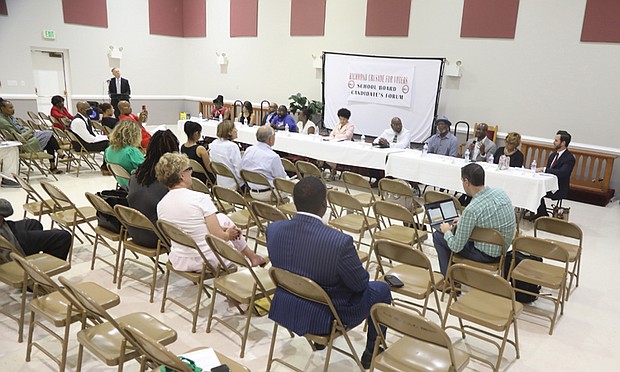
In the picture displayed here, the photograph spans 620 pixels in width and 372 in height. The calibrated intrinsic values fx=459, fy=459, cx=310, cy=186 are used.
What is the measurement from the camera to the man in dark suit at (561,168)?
6172 mm

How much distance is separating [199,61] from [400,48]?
23.8ft

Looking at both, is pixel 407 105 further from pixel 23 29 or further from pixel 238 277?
pixel 23 29

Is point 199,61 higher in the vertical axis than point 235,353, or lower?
higher

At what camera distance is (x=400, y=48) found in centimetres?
999

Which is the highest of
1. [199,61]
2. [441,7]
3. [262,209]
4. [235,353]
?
[441,7]

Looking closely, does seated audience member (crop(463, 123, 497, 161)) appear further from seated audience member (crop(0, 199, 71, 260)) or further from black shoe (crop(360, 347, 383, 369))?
seated audience member (crop(0, 199, 71, 260))

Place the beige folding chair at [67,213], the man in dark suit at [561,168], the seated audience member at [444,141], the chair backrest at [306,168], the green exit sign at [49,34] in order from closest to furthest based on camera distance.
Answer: the beige folding chair at [67,213] < the chair backrest at [306,168] < the man in dark suit at [561,168] < the seated audience member at [444,141] < the green exit sign at [49,34]

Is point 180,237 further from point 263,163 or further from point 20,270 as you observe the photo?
point 263,163

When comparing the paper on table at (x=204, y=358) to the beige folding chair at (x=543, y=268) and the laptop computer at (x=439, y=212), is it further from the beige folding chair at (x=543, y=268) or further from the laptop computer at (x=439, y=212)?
the beige folding chair at (x=543, y=268)

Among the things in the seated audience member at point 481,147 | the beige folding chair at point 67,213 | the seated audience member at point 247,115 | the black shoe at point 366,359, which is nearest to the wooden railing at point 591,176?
the seated audience member at point 481,147

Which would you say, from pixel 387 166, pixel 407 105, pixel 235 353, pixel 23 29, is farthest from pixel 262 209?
pixel 23 29

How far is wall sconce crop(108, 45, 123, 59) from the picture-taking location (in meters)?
13.3

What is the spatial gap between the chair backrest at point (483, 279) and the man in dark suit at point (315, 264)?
0.63m

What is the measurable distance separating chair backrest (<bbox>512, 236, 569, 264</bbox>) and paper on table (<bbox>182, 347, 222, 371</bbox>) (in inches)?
99.7
